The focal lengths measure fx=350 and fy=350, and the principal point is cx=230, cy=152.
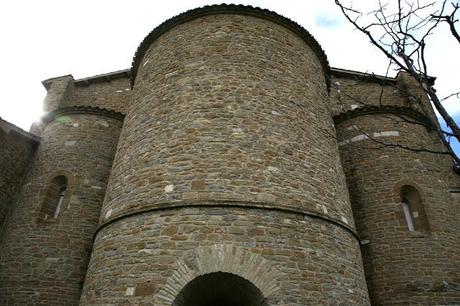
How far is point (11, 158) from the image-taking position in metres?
11.1

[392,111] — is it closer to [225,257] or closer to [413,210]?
[413,210]

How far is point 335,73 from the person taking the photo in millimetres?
15562

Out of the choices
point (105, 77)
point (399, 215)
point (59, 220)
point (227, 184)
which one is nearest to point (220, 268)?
point (227, 184)

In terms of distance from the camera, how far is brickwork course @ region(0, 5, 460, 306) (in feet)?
19.2

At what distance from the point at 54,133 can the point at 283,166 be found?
27.5 feet

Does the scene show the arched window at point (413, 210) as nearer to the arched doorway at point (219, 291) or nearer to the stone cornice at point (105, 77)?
the arched doorway at point (219, 291)

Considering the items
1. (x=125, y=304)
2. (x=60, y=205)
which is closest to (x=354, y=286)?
(x=125, y=304)

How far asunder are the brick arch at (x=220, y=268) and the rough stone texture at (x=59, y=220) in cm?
468

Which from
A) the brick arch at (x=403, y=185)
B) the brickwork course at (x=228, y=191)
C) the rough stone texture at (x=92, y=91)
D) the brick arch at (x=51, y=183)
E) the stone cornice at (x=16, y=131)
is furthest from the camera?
the rough stone texture at (x=92, y=91)

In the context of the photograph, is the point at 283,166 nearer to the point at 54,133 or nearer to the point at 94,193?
the point at 94,193

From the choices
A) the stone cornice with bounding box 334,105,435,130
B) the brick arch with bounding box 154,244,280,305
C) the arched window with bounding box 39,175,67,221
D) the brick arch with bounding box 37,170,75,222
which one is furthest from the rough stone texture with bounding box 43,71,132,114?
the brick arch with bounding box 154,244,280,305

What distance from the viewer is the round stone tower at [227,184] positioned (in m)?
5.73

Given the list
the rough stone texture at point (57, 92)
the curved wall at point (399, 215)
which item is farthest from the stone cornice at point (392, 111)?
the rough stone texture at point (57, 92)

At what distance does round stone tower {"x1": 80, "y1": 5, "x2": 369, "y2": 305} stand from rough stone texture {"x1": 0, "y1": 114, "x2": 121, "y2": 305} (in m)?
2.72
